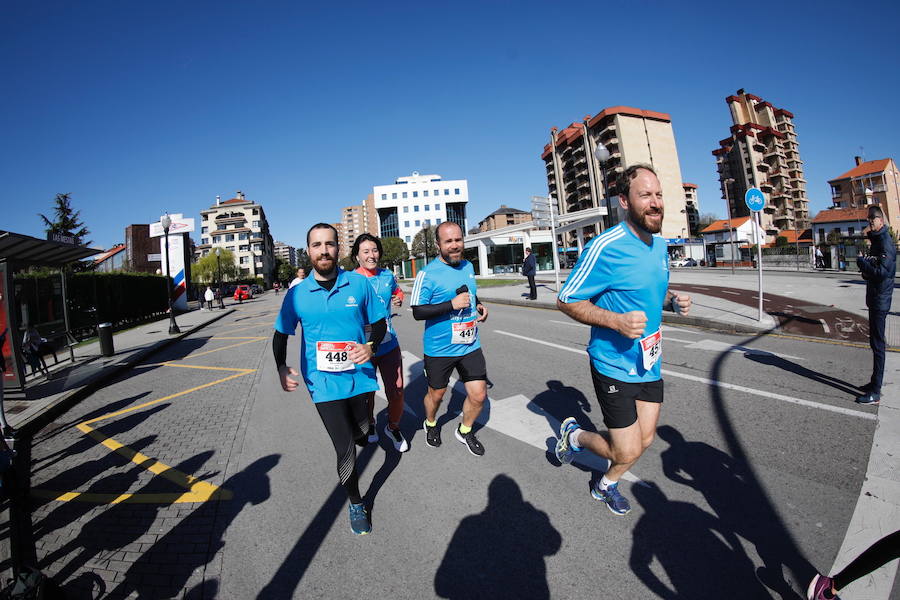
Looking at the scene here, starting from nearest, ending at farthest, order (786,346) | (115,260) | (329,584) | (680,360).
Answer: (329,584) → (680,360) → (786,346) → (115,260)

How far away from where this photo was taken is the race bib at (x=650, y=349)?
8.40 ft

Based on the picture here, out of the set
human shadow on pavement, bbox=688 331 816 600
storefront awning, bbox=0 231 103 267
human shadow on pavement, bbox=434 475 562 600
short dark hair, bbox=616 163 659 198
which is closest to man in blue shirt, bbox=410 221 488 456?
human shadow on pavement, bbox=434 475 562 600

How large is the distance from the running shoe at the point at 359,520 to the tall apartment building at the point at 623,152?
6348cm

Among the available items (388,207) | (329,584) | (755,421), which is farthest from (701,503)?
(388,207)

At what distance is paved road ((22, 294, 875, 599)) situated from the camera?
91.7 inches

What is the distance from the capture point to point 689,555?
233cm

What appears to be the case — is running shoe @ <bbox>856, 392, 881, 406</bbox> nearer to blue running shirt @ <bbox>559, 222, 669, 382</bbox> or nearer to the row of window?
blue running shirt @ <bbox>559, 222, 669, 382</bbox>

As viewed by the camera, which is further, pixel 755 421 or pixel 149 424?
pixel 149 424

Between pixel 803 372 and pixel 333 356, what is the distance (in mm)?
6009

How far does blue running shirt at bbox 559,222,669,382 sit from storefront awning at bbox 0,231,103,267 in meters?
9.13

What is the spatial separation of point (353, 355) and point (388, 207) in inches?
3796

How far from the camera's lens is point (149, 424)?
5.57m

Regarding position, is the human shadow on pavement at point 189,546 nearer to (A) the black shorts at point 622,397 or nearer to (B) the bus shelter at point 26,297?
(A) the black shorts at point 622,397

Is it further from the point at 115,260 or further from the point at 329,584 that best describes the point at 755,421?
the point at 115,260
